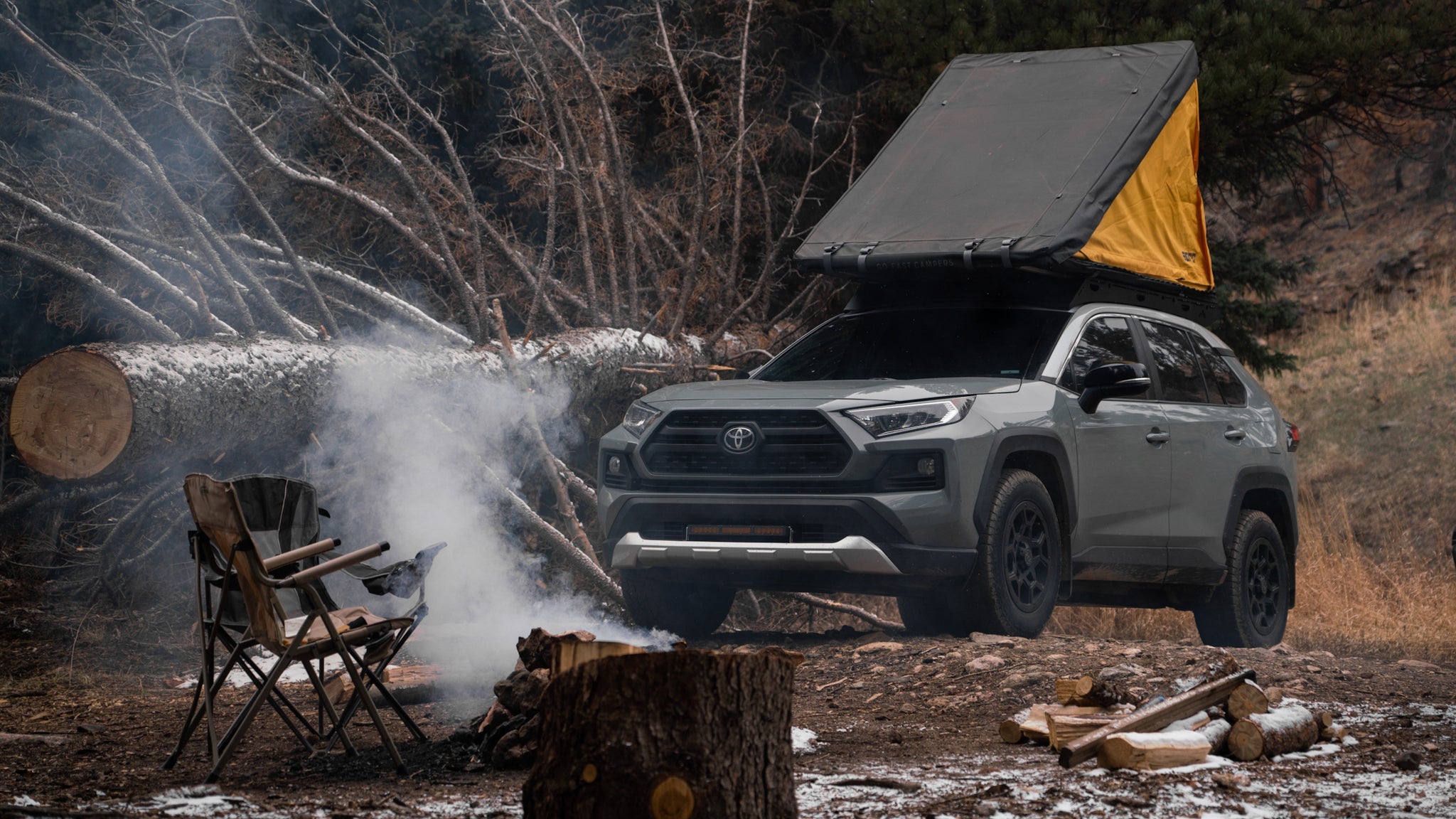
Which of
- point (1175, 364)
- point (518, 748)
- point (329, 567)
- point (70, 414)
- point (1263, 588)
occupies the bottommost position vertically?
point (1263, 588)

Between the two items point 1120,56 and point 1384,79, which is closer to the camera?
point 1120,56

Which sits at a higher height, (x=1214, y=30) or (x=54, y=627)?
(x=1214, y=30)

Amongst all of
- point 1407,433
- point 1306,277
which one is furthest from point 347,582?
point 1306,277

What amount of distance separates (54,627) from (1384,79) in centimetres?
1075

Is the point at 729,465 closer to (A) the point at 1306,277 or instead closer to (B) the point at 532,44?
(B) the point at 532,44

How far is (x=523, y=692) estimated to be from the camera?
5160 millimetres

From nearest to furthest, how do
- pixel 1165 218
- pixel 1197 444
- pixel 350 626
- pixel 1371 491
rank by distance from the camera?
pixel 350 626, pixel 1197 444, pixel 1165 218, pixel 1371 491

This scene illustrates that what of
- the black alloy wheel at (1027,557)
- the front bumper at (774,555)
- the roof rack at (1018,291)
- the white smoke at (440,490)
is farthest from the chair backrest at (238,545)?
the roof rack at (1018,291)

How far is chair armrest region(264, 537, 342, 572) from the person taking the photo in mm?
4758

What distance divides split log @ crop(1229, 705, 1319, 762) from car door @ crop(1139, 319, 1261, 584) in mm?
2698

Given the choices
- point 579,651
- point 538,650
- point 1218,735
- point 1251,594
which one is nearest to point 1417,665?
point 1251,594

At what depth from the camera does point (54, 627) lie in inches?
353

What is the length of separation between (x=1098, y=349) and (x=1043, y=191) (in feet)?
3.05

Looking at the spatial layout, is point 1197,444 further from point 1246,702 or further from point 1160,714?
point 1160,714
